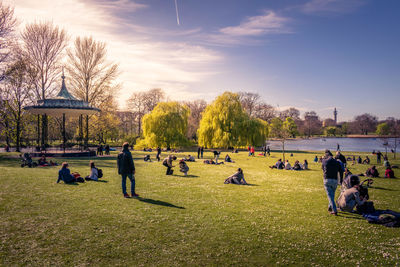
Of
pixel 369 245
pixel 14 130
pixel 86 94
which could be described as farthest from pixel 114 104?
pixel 369 245

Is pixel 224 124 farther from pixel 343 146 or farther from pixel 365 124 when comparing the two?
pixel 365 124

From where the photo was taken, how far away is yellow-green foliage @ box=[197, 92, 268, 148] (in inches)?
1748

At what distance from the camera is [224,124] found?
148 ft

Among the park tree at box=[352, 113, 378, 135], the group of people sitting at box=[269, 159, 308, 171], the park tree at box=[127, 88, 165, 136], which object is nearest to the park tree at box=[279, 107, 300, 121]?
the park tree at box=[352, 113, 378, 135]

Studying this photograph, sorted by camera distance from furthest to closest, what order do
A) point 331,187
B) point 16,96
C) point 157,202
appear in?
point 16,96
point 157,202
point 331,187

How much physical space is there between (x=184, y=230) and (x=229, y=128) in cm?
3924

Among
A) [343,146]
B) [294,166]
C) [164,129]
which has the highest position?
[164,129]

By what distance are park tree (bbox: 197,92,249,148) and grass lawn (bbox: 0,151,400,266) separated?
3283cm

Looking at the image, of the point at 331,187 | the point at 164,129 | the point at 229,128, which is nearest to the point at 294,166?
the point at 331,187

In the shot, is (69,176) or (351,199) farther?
(69,176)

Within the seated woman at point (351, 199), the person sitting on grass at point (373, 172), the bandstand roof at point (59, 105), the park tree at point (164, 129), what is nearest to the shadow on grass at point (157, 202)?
the seated woman at point (351, 199)

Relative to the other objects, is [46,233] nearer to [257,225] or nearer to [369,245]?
[257,225]

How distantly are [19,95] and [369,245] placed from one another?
4190 centimetres

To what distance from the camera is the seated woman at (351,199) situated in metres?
8.33
